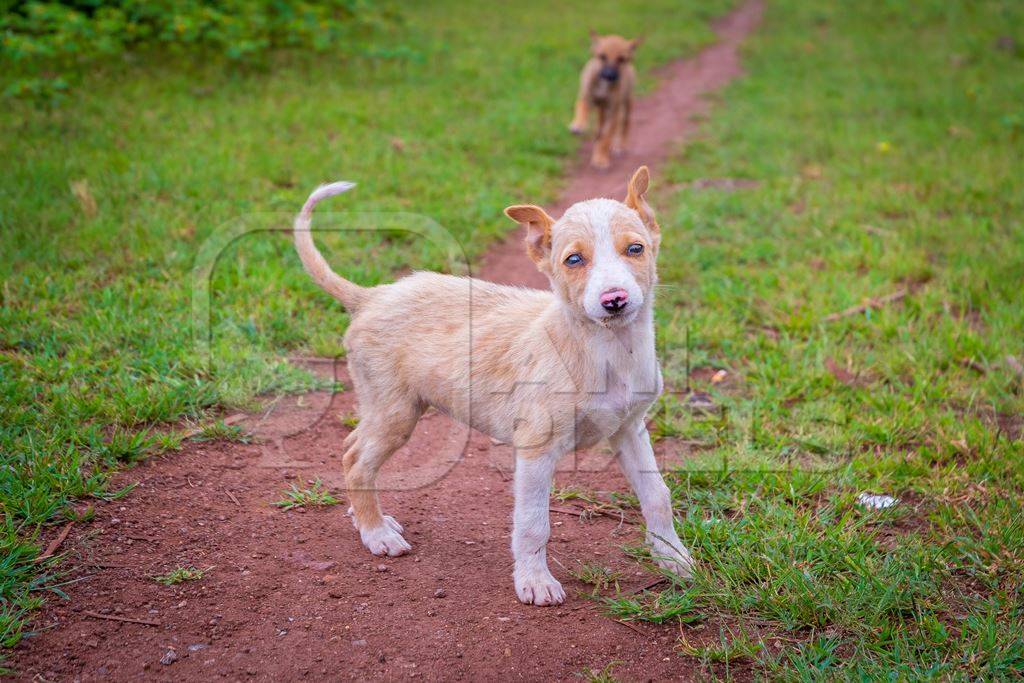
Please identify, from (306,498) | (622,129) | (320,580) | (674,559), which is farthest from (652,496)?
(622,129)

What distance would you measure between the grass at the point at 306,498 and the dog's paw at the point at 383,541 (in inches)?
16.6

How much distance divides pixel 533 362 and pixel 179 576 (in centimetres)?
181

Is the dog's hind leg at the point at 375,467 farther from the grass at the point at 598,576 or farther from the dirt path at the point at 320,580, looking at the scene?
the grass at the point at 598,576

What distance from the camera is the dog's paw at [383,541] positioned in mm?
4156

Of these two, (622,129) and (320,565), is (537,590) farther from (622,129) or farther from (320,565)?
(622,129)

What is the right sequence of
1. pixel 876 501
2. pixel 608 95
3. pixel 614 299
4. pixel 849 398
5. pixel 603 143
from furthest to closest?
1. pixel 608 95
2. pixel 603 143
3. pixel 849 398
4. pixel 876 501
5. pixel 614 299

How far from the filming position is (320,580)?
3.96 meters

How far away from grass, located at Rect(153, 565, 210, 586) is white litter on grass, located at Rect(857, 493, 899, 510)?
3.18 metres

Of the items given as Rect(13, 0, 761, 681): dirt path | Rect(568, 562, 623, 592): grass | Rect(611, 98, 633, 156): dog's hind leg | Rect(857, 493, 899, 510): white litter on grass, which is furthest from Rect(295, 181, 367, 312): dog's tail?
Rect(611, 98, 633, 156): dog's hind leg

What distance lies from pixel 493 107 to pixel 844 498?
7866mm

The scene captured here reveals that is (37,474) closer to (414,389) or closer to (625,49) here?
(414,389)

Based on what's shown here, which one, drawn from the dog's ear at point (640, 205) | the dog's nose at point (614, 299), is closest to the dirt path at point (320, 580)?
the dog's nose at point (614, 299)

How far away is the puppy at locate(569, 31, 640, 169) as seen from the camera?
10.3 meters

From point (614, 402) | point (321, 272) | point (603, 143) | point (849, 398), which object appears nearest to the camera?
point (614, 402)
